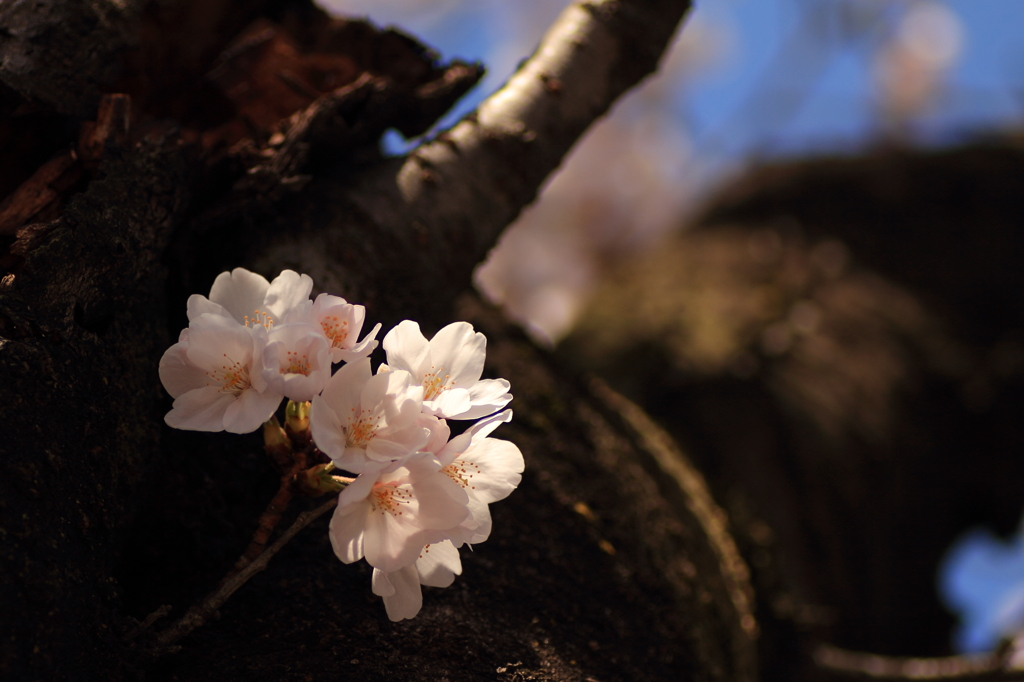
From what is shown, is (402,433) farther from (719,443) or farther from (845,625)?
(845,625)

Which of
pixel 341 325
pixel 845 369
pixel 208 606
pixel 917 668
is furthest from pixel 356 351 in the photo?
pixel 845 369

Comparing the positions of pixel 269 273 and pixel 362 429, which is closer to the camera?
pixel 362 429

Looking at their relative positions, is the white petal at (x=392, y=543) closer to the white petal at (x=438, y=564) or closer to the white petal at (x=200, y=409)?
the white petal at (x=438, y=564)

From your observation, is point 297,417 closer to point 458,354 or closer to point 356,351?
point 356,351

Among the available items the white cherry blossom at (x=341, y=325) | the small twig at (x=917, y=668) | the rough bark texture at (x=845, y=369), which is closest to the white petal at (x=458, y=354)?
the white cherry blossom at (x=341, y=325)

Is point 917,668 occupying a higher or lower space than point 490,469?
lower

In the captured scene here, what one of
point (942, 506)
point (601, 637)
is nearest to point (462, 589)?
point (601, 637)
